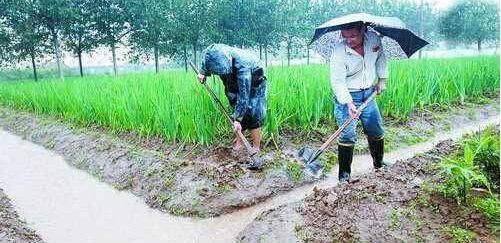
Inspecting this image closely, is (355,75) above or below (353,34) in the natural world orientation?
below

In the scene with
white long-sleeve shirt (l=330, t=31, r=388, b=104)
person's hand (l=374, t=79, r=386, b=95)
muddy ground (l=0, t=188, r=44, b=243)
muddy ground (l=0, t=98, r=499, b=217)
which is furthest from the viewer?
muddy ground (l=0, t=98, r=499, b=217)

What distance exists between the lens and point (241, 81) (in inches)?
161

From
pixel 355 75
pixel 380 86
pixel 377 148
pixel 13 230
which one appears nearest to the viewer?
pixel 13 230

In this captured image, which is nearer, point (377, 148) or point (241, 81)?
point (377, 148)

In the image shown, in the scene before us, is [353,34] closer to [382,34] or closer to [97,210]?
[382,34]

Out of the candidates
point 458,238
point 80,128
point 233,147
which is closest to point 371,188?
point 458,238

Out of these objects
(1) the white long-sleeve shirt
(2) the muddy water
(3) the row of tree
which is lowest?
(2) the muddy water

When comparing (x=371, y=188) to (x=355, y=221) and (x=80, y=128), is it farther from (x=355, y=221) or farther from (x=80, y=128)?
(x=80, y=128)

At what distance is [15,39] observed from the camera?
1872 cm

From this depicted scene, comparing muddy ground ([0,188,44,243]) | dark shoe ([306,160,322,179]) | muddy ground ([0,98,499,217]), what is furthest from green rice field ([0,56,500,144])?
muddy ground ([0,188,44,243])

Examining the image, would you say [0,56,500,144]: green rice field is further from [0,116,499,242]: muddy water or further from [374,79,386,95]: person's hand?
[374,79,386,95]: person's hand

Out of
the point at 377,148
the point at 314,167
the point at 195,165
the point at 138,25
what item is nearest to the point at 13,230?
the point at 195,165

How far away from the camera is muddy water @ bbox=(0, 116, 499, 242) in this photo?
11.6 ft

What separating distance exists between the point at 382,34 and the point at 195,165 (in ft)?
6.30
